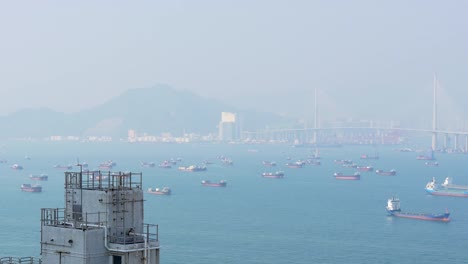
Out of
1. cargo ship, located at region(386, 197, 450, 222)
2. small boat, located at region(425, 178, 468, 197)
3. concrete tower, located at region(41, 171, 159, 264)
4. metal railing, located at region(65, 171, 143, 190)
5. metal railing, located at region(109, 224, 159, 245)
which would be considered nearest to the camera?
concrete tower, located at region(41, 171, 159, 264)

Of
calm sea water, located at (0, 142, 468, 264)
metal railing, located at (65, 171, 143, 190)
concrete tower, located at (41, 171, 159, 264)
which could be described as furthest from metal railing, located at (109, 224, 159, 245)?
calm sea water, located at (0, 142, 468, 264)

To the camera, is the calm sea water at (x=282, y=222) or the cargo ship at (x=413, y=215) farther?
the cargo ship at (x=413, y=215)

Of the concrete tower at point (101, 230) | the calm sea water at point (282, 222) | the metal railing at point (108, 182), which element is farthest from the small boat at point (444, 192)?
the concrete tower at point (101, 230)

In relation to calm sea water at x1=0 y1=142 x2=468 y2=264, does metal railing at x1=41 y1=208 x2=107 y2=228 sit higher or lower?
higher

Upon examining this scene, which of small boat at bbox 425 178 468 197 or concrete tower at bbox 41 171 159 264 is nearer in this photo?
concrete tower at bbox 41 171 159 264

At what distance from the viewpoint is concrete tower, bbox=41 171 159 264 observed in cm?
1000

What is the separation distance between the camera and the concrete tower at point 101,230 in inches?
394

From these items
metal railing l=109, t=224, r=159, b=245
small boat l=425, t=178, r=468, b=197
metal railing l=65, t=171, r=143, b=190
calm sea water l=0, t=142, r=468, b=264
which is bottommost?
calm sea water l=0, t=142, r=468, b=264

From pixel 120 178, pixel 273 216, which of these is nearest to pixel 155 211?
pixel 273 216

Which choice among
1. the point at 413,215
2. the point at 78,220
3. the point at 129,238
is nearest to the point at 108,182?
the point at 78,220

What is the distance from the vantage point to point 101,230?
32.9 feet

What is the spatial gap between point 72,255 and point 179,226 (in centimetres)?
4410

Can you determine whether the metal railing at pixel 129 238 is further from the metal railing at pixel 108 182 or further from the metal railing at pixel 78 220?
the metal railing at pixel 108 182

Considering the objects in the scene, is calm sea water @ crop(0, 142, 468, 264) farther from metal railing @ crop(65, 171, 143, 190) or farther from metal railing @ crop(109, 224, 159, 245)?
metal railing @ crop(109, 224, 159, 245)
